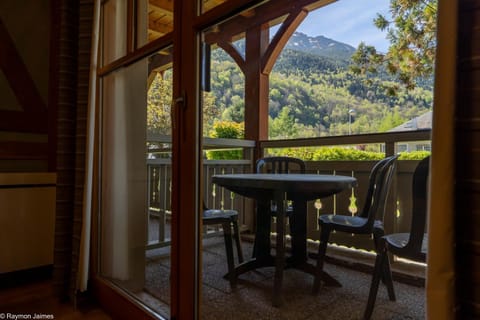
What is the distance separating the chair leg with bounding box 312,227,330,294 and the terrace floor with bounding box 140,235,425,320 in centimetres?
4

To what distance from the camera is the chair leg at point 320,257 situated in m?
1.98

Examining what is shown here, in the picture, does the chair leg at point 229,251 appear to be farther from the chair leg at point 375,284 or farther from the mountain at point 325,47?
the mountain at point 325,47

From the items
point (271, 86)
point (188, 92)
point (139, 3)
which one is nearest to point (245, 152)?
point (271, 86)

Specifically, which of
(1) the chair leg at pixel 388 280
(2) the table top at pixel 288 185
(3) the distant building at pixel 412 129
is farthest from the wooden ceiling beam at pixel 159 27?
(1) the chair leg at pixel 388 280

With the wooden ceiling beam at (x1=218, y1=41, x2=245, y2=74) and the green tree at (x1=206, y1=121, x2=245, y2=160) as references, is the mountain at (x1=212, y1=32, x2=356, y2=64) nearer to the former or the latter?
the wooden ceiling beam at (x1=218, y1=41, x2=245, y2=74)

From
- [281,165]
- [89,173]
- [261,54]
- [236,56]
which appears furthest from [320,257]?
[261,54]

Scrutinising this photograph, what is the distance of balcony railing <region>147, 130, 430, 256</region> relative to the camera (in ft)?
6.39

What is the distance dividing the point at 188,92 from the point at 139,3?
3.23 ft

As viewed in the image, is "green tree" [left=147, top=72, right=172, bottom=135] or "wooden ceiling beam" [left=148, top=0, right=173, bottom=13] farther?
"green tree" [left=147, top=72, right=172, bottom=135]

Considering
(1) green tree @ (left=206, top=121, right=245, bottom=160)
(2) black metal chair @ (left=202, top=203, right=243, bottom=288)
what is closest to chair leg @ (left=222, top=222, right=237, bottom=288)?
(2) black metal chair @ (left=202, top=203, right=243, bottom=288)

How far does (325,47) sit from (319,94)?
35 cm

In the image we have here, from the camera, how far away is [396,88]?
67.1 inches

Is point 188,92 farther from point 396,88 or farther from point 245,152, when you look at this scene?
point 245,152

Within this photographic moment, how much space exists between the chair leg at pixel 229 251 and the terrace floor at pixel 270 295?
0.13ft
